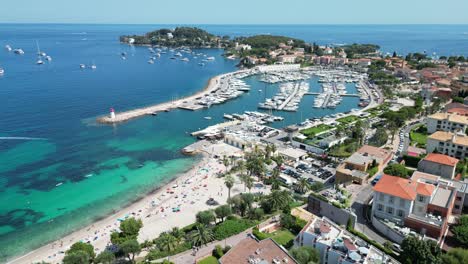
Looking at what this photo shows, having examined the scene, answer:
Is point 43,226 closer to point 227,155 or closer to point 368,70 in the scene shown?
point 227,155

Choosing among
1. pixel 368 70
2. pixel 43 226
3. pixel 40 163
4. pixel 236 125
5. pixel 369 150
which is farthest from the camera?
pixel 368 70

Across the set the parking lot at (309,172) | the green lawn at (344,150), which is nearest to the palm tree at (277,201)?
the parking lot at (309,172)

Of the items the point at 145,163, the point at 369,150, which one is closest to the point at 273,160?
the point at 369,150

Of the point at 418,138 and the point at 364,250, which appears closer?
the point at 364,250

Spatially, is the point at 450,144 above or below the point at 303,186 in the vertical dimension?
above

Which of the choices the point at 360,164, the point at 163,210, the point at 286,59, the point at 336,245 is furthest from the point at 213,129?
the point at 286,59

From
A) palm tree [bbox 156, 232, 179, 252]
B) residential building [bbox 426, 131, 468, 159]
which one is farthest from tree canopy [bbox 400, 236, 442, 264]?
residential building [bbox 426, 131, 468, 159]

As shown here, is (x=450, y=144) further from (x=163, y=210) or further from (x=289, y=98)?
(x=289, y=98)
